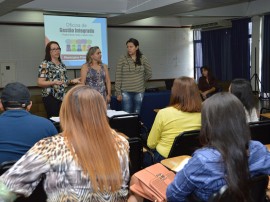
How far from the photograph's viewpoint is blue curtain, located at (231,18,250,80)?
8.87 m

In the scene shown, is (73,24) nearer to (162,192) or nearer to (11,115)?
(11,115)

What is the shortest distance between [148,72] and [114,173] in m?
3.58

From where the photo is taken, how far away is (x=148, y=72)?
489 cm

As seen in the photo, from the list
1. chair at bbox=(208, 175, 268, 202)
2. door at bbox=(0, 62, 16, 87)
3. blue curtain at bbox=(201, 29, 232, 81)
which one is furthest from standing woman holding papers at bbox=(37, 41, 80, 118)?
blue curtain at bbox=(201, 29, 232, 81)

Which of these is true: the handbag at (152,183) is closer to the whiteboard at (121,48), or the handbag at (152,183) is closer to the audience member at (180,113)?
the audience member at (180,113)

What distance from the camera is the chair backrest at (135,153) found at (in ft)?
7.59

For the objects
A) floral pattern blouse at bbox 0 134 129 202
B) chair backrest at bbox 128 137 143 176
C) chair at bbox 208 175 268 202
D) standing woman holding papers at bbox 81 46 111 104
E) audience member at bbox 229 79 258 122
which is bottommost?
chair backrest at bbox 128 137 143 176

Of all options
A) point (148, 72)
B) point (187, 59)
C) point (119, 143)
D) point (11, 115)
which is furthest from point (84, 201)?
point (187, 59)

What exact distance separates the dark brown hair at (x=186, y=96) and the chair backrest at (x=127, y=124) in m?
0.69

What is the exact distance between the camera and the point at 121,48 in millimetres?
8891

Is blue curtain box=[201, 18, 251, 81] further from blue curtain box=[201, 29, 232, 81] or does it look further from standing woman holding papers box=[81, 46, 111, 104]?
standing woman holding papers box=[81, 46, 111, 104]

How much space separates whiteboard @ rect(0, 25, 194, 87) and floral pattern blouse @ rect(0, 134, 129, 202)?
6693mm

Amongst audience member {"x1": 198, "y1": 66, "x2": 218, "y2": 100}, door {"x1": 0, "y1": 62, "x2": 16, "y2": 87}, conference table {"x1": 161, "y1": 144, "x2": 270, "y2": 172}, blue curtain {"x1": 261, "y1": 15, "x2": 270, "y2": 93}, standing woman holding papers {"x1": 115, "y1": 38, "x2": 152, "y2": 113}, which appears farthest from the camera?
blue curtain {"x1": 261, "y1": 15, "x2": 270, "y2": 93}

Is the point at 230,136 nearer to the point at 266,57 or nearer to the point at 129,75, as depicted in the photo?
the point at 129,75
